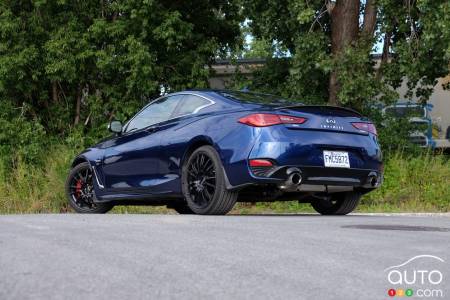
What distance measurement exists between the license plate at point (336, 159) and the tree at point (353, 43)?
6351mm

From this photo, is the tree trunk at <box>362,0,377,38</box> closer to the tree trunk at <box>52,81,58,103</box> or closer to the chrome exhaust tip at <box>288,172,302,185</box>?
the tree trunk at <box>52,81,58,103</box>

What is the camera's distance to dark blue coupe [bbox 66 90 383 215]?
27.1 ft

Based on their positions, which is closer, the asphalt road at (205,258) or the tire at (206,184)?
the asphalt road at (205,258)

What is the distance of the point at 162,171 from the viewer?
9.23 meters

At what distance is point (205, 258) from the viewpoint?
5109 mm

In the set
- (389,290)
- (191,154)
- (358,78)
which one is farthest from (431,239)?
(358,78)

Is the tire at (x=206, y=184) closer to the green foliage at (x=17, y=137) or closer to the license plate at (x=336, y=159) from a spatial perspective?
the license plate at (x=336, y=159)

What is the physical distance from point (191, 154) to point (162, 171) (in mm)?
533

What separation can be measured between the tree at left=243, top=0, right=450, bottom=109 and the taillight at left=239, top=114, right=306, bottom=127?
22.4ft

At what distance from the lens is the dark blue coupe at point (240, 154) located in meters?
8.27

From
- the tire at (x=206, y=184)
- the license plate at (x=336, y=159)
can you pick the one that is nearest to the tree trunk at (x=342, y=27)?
the license plate at (x=336, y=159)

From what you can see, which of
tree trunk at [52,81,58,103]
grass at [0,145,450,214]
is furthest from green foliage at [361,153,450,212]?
tree trunk at [52,81,58,103]

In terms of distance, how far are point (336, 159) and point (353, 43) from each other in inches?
313

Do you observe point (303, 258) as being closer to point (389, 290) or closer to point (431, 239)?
point (389, 290)
